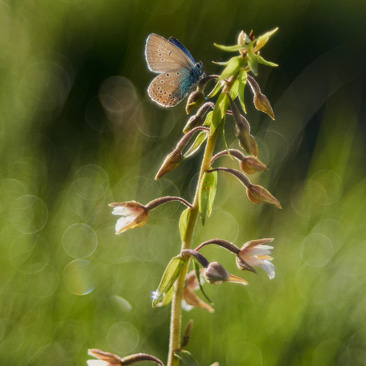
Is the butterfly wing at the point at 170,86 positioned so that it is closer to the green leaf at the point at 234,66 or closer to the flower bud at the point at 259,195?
the green leaf at the point at 234,66

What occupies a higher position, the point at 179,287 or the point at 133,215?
the point at 133,215

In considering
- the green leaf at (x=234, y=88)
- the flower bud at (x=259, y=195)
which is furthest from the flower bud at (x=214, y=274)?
the green leaf at (x=234, y=88)

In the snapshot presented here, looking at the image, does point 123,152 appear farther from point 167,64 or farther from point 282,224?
point 167,64

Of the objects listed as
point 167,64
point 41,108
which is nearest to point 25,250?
point 167,64

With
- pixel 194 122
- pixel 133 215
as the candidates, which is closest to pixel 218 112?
pixel 194 122

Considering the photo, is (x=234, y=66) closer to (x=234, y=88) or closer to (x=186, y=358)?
(x=234, y=88)

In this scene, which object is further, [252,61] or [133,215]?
[133,215]
